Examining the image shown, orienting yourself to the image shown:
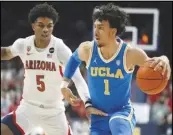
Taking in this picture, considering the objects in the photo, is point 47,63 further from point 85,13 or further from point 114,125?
point 85,13

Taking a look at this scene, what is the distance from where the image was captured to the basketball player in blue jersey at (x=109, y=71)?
4629mm

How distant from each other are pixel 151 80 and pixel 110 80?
13.7 inches

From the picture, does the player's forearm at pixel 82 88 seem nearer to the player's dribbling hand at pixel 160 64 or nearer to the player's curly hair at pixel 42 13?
the player's curly hair at pixel 42 13

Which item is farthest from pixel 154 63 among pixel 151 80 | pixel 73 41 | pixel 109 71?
pixel 73 41

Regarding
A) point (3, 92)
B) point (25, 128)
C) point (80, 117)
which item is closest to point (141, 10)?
point (80, 117)

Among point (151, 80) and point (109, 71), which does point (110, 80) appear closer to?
point (109, 71)

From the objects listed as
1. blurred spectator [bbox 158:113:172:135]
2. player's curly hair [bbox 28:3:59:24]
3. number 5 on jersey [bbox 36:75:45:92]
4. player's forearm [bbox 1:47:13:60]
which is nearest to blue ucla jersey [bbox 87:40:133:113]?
number 5 on jersey [bbox 36:75:45:92]

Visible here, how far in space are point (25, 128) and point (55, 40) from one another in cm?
89

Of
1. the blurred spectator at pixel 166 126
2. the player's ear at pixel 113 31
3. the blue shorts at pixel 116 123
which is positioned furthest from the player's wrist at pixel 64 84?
the blurred spectator at pixel 166 126

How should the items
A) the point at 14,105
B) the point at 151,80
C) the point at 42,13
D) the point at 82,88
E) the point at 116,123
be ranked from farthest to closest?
1. the point at 14,105
2. the point at 42,13
3. the point at 82,88
4. the point at 151,80
5. the point at 116,123

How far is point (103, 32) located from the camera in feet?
15.4

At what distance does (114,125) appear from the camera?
449 cm

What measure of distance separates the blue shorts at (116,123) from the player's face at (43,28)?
95 centimetres

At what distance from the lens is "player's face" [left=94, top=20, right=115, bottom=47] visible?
4.68m
